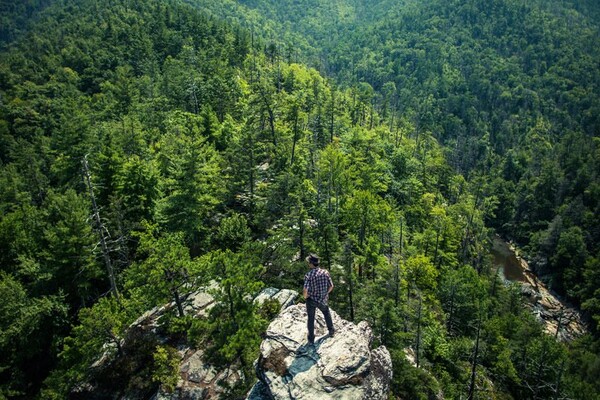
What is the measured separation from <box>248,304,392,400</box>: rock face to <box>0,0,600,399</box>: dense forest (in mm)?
6545

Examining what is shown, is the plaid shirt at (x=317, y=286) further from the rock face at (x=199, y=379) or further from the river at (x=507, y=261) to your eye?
the river at (x=507, y=261)

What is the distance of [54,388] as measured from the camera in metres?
25.0

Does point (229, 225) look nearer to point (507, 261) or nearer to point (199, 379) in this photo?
point (199, 379)

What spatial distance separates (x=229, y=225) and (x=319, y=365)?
21405mm

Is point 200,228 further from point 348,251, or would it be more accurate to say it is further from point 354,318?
point 354,318

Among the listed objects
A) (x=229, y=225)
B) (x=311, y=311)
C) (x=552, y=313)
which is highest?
(x=311, y=311)

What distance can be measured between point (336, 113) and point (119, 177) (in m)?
59.4

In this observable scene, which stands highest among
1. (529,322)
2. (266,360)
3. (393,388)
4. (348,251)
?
(266,360)

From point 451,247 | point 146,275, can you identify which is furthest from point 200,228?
point 451,247

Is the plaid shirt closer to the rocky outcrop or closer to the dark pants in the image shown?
the dark pants

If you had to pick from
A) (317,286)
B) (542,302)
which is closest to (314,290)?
(317,286)

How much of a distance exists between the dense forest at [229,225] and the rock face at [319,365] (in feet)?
21.5

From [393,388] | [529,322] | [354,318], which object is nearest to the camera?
[393,388]

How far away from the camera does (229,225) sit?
3475 cm
